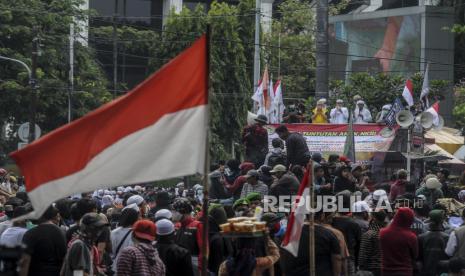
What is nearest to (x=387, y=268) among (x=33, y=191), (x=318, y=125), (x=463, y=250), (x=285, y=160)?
(x=463, y=250)

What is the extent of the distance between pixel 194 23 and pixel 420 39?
9.67 m

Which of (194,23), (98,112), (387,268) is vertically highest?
(194,23)

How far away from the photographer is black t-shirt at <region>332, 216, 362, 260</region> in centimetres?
1357

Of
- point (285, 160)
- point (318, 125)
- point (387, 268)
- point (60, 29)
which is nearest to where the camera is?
point (387, 268)

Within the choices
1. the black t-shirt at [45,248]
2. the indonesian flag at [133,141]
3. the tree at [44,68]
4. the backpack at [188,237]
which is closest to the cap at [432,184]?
the backpack at [188,237]

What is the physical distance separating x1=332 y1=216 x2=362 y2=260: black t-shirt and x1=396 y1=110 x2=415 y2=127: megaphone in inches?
344

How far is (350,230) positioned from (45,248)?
13.6ft

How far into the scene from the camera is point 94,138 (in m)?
8.79

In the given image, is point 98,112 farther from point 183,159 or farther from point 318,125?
point 318,125

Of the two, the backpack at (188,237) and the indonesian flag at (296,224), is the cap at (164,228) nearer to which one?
the indonesian flag at (296,224)

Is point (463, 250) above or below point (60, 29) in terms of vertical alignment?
below

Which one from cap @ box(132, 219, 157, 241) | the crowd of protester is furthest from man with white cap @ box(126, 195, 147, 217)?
cap @ box(132, 219, 157, 241)

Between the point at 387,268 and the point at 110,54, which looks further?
the point at 110,54

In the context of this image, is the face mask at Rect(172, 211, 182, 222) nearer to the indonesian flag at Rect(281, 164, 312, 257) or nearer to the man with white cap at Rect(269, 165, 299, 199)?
the man with white cap at Rect(269, 165, 299, 199)
